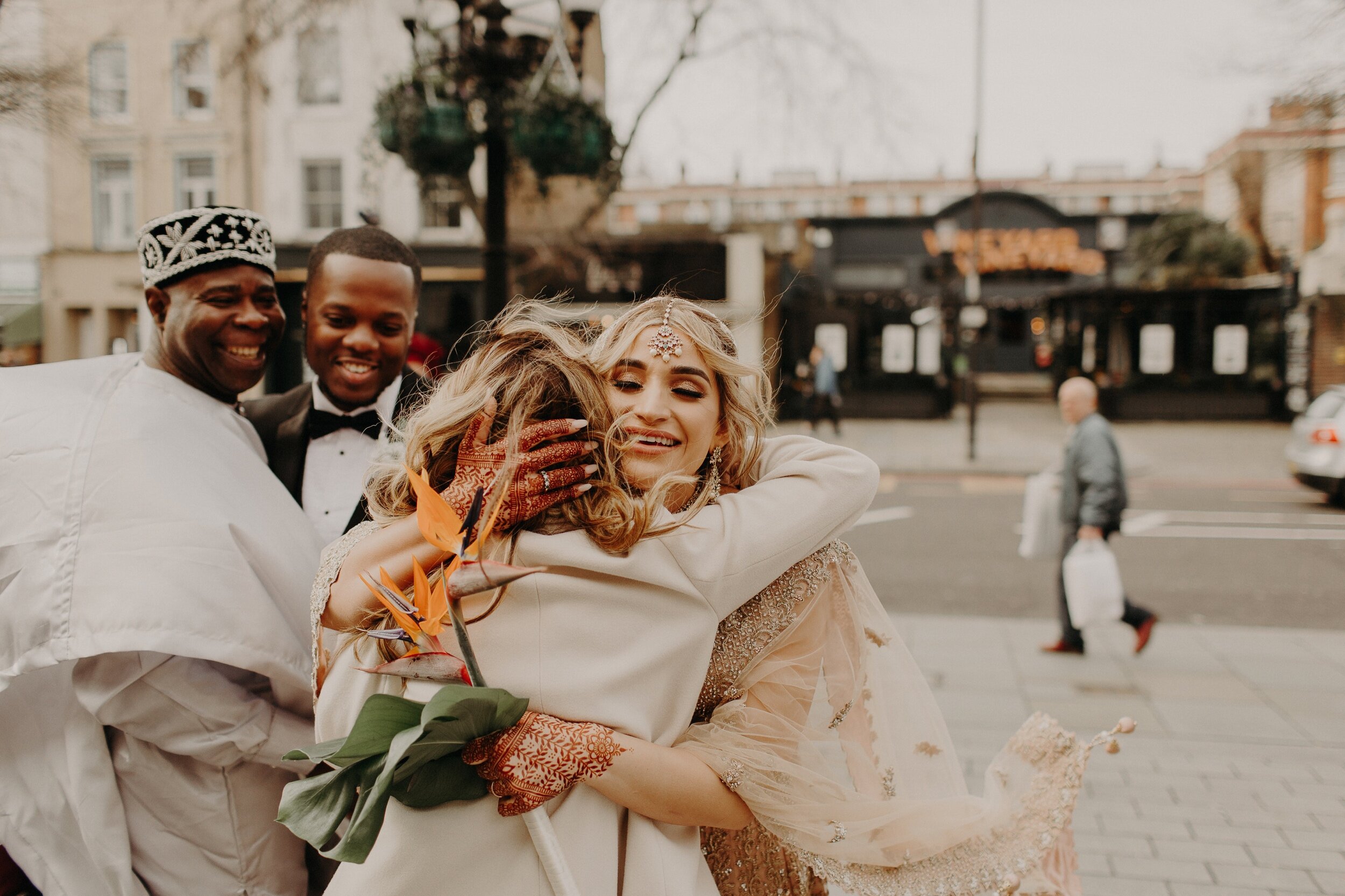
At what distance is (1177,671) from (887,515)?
20.3 feet

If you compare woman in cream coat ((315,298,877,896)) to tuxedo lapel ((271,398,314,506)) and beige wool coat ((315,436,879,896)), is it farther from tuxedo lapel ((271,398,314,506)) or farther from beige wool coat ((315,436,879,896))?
tuxedo lapel ((271,398,314,506))

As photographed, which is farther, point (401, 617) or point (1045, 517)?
point (1045, 517)

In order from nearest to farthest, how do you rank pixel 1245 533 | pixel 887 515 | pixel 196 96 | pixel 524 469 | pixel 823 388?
pixel 524 469, pixel 1245 533, pixel 887 515, pixel 823 388, pixel 196 96

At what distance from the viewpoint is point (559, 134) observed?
5.16 meters

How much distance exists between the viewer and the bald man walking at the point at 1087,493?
6.02 meters

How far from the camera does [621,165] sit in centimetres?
883

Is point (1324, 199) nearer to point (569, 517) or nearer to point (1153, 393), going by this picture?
point (1153, 393)

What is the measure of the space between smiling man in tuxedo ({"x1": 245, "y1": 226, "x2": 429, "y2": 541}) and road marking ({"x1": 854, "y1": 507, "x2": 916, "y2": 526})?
362 inches

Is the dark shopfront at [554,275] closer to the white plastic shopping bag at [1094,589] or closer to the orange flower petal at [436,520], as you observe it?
the white plastic shopping bag at [1094,589]

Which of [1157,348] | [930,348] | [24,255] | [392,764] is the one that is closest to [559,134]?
[392,764]

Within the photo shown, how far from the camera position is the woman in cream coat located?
1.39m

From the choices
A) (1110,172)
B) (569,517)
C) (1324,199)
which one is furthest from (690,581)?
(1110,172)

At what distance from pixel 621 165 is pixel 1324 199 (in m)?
28.7

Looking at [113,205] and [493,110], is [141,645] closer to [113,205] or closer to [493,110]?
[493,110]
